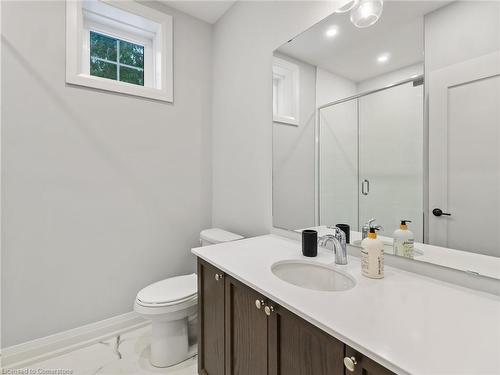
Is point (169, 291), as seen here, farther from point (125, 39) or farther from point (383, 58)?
point (125, 39)

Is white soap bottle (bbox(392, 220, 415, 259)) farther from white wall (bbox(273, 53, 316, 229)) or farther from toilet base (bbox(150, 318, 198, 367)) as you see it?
toilet base (bbox(150, 318, 198, 367))

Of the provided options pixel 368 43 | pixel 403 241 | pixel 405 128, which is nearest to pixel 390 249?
pixel 403 241

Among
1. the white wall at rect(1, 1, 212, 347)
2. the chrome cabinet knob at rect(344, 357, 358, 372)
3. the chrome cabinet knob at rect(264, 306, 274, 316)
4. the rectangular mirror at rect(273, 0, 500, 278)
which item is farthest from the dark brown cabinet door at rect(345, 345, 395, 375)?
the white wall at rect(1, 1, 212, 347)

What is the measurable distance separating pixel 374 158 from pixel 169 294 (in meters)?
1.45

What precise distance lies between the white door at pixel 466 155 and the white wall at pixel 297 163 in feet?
2.05

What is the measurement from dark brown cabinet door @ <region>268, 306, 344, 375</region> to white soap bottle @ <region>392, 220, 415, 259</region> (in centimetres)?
58

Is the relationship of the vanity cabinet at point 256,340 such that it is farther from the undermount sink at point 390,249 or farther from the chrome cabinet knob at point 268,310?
the undermount sink at point 390,249

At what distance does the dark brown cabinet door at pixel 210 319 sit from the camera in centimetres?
120

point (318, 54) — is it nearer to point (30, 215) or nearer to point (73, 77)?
point (73, 77)

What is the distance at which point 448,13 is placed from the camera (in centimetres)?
94

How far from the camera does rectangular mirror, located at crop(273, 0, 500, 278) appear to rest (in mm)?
866

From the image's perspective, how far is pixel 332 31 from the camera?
53.4 inches

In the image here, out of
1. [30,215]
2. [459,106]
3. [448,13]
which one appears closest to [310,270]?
[459,106]

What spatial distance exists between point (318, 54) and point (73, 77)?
167 centimetres
